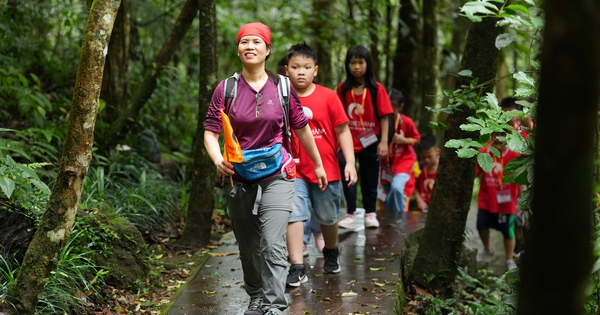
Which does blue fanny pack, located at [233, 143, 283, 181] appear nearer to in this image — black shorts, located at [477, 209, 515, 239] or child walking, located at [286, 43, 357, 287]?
child walking, located at [286, 43, 357, 287]

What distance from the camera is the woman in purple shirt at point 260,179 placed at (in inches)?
173

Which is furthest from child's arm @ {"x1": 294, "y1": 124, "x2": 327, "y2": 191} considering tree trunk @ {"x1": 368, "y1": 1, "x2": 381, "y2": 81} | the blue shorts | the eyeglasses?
tree trunk @ {"x1": 368, "y1": 1, "x2": 381, "y2": 81}

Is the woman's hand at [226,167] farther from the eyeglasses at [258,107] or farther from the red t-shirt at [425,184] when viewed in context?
the red t-shirt at [425,184]

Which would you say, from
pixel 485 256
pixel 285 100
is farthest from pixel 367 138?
pixel 485 256

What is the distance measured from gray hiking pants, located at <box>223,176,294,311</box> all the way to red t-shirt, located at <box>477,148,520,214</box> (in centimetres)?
447

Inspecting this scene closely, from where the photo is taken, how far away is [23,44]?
877 cm

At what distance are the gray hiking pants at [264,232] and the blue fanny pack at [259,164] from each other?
7 cm

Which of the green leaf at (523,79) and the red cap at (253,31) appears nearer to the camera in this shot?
the green leaf at (523,79)

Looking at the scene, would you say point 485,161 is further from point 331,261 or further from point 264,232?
point 331,261

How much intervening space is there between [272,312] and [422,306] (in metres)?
2.24

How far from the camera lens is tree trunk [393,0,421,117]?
11.7m

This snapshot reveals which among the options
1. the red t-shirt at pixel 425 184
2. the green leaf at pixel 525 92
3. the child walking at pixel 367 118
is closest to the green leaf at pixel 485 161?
the green leaf at pixel 525 92

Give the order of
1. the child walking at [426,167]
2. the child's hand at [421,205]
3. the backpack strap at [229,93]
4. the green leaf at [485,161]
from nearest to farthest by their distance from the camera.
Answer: the green leaf at [485,161] → the backpack strap at [229,93] → the child walking at [426,167] → the child's hand at [421,205]

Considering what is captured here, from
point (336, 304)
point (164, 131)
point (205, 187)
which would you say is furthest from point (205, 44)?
point (164, 131)
